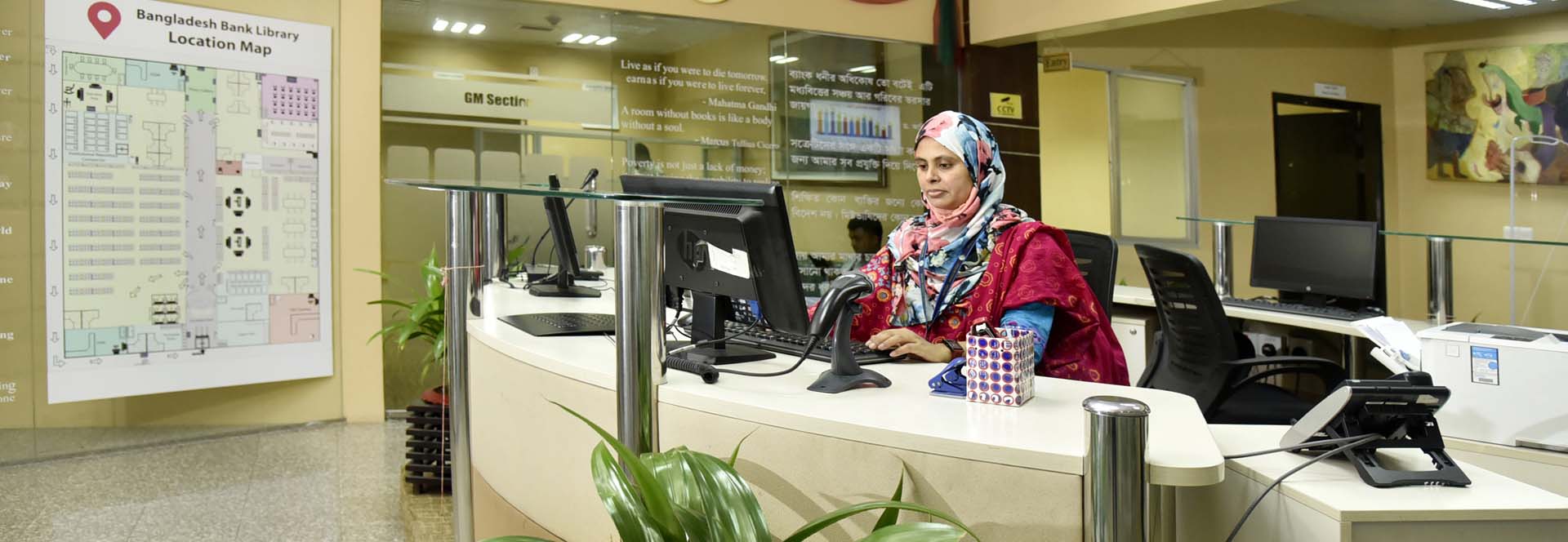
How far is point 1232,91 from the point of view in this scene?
7.37 m

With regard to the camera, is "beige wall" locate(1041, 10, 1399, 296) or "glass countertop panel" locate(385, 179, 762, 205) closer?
"glass countertop panel" locate(385, 179, 762, 205)

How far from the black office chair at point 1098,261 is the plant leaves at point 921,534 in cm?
175

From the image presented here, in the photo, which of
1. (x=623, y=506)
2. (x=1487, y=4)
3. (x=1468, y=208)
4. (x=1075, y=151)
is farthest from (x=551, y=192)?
(x=1468, y=208)

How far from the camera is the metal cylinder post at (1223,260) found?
4605mm

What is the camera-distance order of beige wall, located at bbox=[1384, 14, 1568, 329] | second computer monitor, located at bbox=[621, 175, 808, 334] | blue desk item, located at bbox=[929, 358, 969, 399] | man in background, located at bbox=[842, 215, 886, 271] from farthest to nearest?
beige wall, located at bbox=[1384, 14, 1568, 329] < man in background, located at bbox=[842, 215, 886, 271] < second computer monitor, located at bbox=[621, 175, 808, 334] < blue desk item, located at bbox=[929, 358, 969, 399]

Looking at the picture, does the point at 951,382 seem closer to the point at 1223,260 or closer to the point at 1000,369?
the point at 1000,369

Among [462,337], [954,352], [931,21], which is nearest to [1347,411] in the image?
[954,352]

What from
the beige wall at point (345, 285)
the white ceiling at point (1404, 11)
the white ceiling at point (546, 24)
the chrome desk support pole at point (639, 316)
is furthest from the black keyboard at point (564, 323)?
the white ceiling at point (1404, 11)

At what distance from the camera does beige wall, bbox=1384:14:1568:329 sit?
22.3 feet

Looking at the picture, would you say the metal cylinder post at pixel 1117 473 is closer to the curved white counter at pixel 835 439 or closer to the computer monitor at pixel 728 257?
the curved white counter at pixel 835 439

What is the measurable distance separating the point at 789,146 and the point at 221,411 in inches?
120

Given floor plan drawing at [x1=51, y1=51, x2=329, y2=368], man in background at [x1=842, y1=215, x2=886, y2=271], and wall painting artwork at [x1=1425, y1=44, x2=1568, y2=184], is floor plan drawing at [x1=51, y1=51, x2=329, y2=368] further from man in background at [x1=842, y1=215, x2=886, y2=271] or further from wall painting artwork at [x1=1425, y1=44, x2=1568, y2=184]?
wall painting artwork at [x1=1425, y1=44, x2=1568, y2=184]

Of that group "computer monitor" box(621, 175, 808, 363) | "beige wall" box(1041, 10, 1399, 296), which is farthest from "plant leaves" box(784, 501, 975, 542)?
"beige wall" box(1041, 10, 1399, 296)

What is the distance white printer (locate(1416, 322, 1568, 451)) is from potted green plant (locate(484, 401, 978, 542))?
1689 mm
